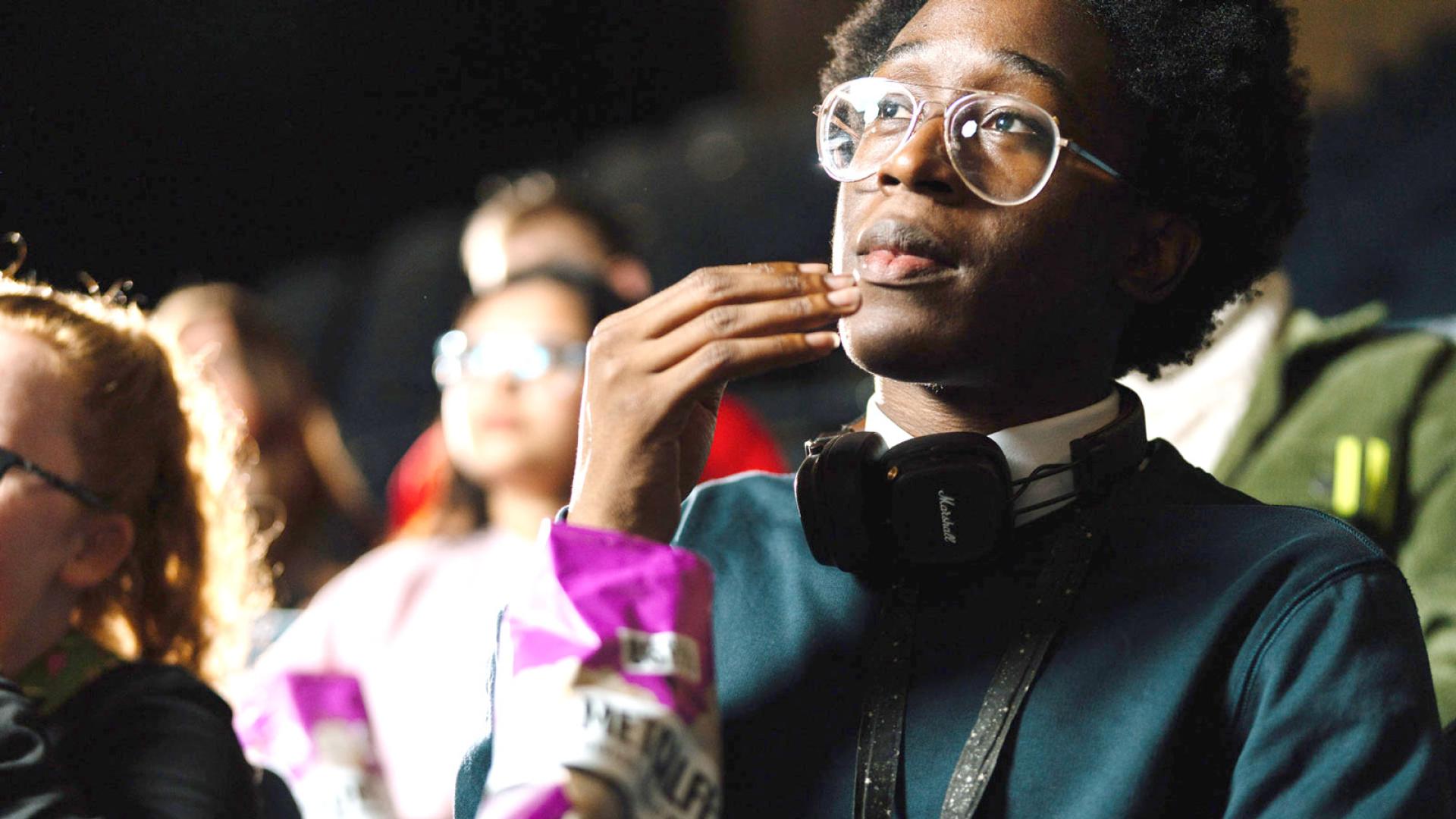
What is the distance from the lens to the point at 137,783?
1177 millimetres

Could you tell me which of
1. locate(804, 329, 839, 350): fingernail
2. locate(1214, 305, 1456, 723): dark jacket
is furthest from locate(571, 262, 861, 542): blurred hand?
locate(1214, 305, 1456, 723): dark jacket

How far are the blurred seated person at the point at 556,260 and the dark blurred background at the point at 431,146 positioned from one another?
1.28ft

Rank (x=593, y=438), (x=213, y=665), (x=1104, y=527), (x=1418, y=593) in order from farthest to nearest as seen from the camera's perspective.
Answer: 1. (x=1418, y=593)
2. (x=213, y=665)
3. (x=1104, y=527)
4. (x=593, y=438)

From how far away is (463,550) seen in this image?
2.12 m

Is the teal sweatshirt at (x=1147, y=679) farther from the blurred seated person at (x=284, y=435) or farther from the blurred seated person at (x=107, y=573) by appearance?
the blurred seated person at (x=284, y=435)

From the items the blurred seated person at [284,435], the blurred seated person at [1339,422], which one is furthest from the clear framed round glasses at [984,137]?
the blurred seated person at [284,435]

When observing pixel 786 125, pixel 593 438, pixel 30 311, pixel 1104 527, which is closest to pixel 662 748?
pixel 593 438

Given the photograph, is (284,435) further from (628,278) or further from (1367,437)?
(1367,437)

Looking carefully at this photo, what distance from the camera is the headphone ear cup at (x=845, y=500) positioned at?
1.08 meters

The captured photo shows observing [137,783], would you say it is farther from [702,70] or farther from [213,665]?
[702,70]

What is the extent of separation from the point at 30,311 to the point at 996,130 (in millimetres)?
831

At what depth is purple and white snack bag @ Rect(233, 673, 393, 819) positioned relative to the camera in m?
1.49

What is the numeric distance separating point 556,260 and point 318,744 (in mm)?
1028

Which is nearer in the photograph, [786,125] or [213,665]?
[213,665]
